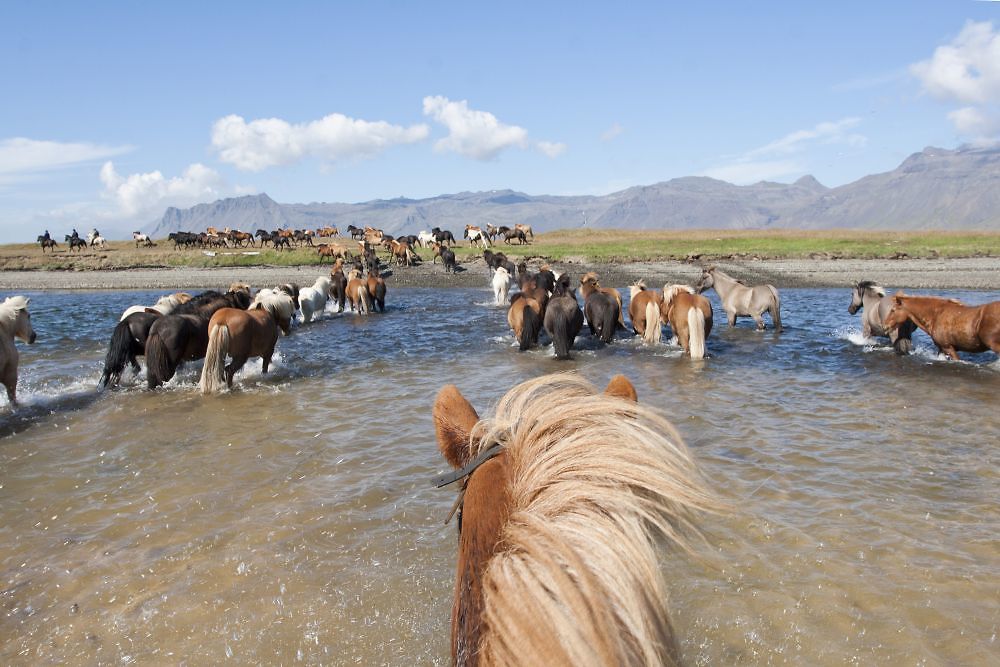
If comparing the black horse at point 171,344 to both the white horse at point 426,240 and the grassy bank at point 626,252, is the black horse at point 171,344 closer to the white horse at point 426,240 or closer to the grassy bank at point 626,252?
the grassy bank at point 626,252

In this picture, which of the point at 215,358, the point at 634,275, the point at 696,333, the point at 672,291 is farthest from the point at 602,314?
the point at 634,275

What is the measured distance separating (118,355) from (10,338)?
1368 millimetres

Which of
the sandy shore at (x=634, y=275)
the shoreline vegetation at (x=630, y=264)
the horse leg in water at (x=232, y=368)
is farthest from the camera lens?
the shoreline vegetation at (x=630, y=264)

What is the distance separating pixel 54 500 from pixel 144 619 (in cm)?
251

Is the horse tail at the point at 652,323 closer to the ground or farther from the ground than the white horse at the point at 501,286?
closer to the ground

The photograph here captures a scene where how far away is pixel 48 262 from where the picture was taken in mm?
36344

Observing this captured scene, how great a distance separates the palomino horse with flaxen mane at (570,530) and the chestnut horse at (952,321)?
10495 mm

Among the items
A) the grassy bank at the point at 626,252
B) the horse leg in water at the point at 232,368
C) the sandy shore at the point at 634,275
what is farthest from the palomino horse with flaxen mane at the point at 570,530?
the grassy bank at the point at 626,252

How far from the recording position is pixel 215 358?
333 inches

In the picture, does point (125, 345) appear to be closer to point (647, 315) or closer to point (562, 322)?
point (562, 322)

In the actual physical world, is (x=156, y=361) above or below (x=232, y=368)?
above

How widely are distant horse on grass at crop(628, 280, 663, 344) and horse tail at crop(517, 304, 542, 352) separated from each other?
2.31 metres

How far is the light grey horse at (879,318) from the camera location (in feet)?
33.8

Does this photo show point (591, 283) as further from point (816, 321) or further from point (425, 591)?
point (425, 591)
